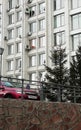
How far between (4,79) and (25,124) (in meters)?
2.06

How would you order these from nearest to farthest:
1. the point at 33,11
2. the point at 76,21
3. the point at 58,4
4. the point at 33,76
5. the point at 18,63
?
the point at 76,21, the point at 58,4, the point at 33,76, the point at 33,11, the point at 18,63

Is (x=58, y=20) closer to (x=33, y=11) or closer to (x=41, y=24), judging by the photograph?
(x=41, y=24)

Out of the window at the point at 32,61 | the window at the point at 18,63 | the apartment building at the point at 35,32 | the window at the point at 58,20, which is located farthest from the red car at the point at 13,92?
the window at the point at 18,63

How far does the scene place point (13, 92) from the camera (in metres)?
18.8

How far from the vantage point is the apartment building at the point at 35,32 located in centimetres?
5072

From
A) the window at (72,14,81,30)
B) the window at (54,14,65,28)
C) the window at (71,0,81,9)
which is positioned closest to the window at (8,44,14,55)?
the window at (54,14,65,28)

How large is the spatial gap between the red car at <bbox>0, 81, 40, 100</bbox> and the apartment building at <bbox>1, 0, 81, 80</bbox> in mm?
29274

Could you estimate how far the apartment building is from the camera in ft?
166

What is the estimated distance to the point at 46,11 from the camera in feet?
180

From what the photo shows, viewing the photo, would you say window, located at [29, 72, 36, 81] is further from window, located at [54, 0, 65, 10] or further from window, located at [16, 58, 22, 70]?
window, located at [54, 0, 65, 10]

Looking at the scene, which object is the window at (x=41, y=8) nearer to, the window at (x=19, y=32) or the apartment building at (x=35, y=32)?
the apartment building at (x=35, y=32)

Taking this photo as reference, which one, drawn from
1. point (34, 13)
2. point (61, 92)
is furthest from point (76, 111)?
point (34, 13)

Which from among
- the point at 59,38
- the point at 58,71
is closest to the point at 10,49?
the point at 59,38

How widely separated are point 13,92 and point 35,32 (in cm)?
3820
